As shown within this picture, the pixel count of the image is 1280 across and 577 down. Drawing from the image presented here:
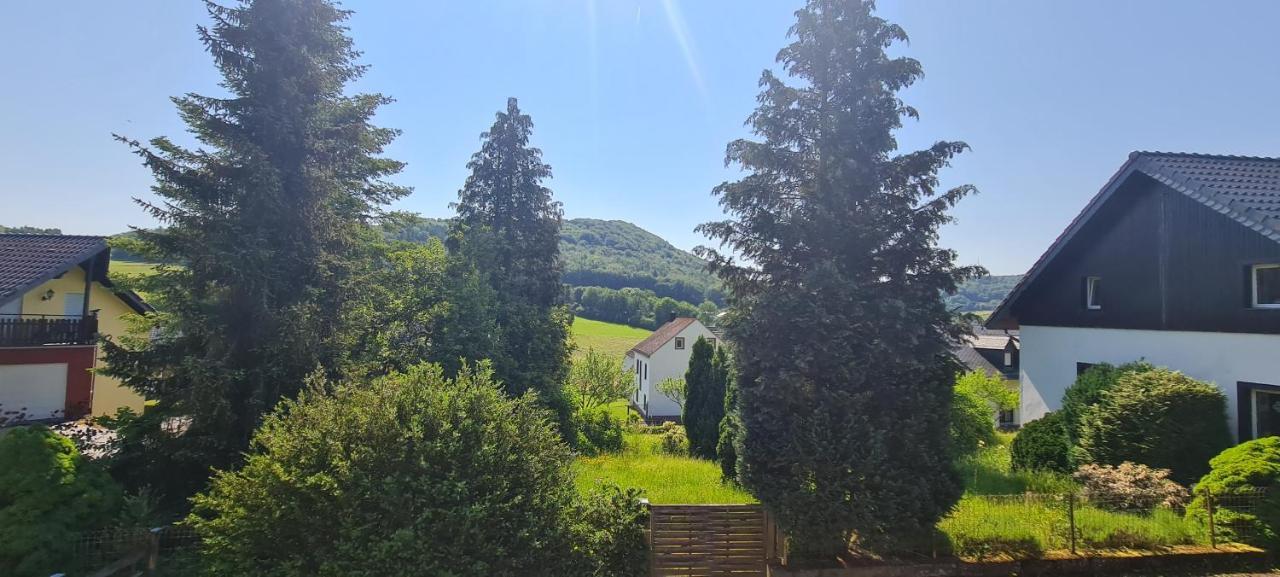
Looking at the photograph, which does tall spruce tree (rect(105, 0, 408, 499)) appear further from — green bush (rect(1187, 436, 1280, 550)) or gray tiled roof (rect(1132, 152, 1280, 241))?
gray tiled roof (rect(1132, 152, 1280, 241))

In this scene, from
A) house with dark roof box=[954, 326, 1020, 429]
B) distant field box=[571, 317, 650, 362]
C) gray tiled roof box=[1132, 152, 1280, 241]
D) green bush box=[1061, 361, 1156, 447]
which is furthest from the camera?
distant field box=[571, 317, 650, 362]

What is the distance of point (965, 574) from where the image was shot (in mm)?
6676

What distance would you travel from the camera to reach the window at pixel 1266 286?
935cm

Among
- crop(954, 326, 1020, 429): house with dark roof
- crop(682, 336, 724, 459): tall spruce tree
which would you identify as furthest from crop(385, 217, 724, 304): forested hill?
crop(682, 336, 724, 459): tall spruce tree

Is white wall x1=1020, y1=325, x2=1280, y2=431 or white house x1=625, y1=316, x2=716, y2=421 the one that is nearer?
white wall x1=1020, y1=325, x2=1280, y2=431

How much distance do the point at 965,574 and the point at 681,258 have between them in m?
105

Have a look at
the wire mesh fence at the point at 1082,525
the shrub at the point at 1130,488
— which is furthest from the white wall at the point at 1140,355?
the wire mesh fence at the point at 1082,525

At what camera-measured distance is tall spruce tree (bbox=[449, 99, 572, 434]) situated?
1884cm

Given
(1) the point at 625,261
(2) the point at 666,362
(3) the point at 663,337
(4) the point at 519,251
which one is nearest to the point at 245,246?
(4) the point at 519,251

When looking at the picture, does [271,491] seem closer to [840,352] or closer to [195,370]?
[195,370]

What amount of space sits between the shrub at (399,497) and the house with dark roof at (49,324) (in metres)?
15.0

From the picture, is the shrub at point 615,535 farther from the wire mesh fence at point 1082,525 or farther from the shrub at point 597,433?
the shrub at point 597,433

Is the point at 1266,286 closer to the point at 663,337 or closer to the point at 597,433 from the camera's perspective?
the point at 597,433

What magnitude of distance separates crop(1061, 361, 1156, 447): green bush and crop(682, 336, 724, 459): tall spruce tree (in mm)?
9315
